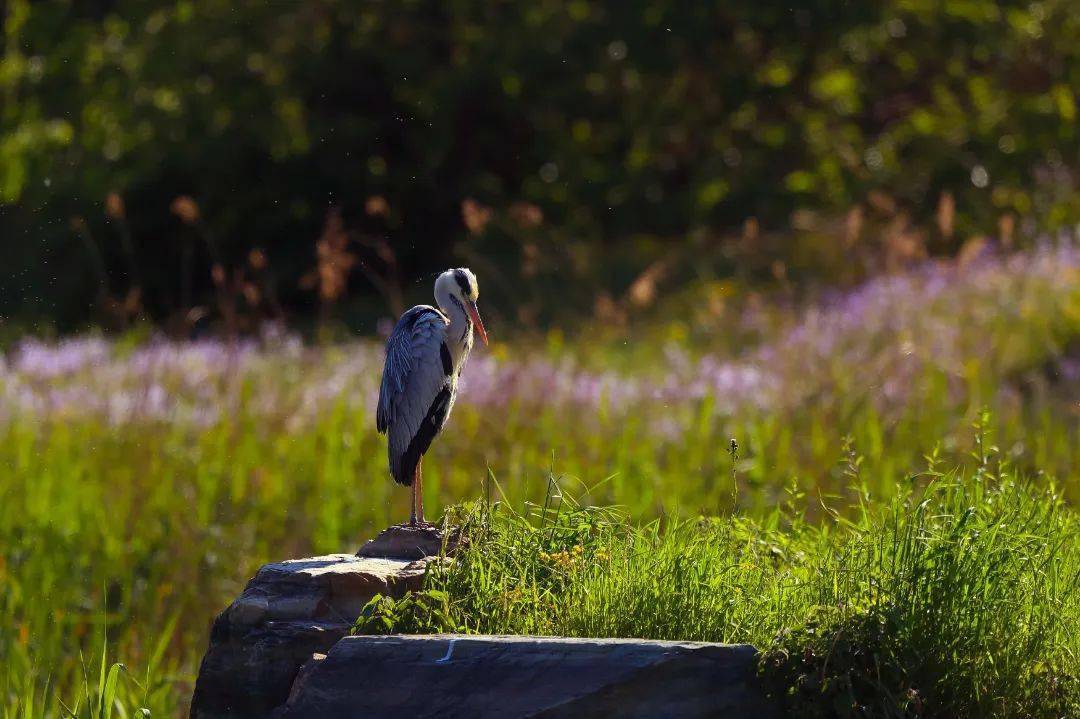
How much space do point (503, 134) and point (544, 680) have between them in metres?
16.8

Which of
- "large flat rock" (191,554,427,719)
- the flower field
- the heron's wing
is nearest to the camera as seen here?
"large flat rock" (191,554,427,719)

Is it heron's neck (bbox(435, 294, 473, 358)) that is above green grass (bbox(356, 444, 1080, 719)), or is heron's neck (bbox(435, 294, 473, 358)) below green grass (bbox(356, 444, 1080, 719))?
above

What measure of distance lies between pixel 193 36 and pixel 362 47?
2.43 metres

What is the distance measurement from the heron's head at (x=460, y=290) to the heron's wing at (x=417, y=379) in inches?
3.9

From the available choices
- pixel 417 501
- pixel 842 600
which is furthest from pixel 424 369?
pixel 842 600

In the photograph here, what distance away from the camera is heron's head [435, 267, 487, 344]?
5109mm

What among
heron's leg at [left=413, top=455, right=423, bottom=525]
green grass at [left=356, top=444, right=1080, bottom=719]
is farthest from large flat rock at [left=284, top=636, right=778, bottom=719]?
heron's leg at [left=413, top=455, right=423, bottom=525]

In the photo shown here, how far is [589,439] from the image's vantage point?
8305 millimetres

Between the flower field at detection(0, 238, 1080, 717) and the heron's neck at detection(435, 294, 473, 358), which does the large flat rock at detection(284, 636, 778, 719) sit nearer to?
the flower field at detection(0, 238, 1080, 717)

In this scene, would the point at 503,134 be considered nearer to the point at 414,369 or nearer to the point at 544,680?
the point at 414,369

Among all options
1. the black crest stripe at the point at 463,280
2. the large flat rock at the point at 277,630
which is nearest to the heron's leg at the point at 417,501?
the large flat rock at the point at 277,630

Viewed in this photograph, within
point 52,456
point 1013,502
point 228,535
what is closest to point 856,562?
point 1013,502

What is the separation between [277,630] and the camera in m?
4.44

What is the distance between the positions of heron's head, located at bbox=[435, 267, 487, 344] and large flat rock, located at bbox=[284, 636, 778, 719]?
1616mm
